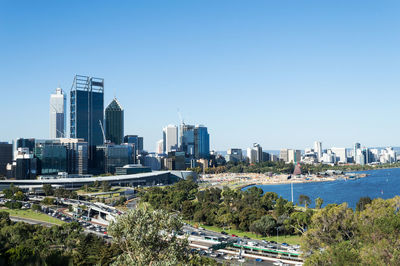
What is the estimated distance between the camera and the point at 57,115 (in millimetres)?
120500

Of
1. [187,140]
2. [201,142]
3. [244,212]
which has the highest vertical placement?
[187,140]

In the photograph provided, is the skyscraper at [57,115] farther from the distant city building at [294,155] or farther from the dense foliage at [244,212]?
the dense foliage at [244,212]

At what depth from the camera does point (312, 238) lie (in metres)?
17.1

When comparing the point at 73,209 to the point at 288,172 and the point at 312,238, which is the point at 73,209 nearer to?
the point at 312,238

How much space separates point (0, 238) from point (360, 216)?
17414 mm

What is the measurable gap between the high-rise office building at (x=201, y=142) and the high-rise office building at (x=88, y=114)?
43.3 meters

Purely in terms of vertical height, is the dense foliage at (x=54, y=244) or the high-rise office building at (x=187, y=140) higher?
the high-rise office building at (x=187, y=140)

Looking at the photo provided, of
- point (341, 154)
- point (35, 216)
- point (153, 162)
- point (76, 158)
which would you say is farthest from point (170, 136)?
point (35, 216)

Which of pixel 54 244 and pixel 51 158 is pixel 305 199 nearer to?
pixel 54 244

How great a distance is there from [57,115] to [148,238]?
121 metres

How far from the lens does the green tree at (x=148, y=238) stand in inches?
325

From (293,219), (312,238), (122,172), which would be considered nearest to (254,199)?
(293,219)

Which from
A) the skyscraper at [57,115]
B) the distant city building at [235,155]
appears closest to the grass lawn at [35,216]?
the skyscraper at [57,115]

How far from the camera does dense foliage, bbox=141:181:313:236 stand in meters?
24.4
